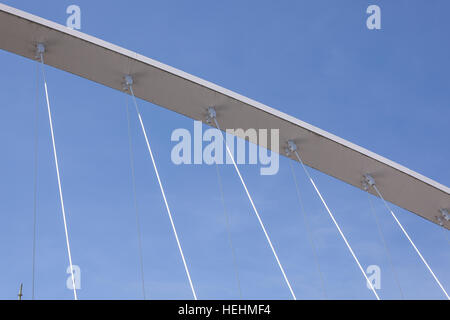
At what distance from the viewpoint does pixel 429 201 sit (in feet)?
47.2

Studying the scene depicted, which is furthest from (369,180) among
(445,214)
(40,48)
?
(40,48)

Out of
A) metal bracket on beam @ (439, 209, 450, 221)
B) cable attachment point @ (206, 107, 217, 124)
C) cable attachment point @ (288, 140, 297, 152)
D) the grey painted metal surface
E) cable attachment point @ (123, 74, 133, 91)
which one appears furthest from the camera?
metal bracket on beam @ (439, 209, 450, 221)

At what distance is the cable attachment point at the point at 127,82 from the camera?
11.9 metres

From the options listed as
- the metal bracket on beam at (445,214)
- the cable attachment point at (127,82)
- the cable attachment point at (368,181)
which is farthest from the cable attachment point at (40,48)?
the metal bracket on beam at (445,214)

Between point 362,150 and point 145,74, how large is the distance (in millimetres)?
5014

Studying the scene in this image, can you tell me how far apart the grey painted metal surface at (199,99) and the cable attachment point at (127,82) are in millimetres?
71

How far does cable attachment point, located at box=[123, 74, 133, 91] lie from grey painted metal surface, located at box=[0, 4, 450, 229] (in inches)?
2.8

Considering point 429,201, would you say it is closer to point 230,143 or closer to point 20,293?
point 230,143

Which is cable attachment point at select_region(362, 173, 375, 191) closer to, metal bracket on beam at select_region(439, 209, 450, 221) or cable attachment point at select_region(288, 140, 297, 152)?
cable attachment point at select_region(288, 140, 297, 152)

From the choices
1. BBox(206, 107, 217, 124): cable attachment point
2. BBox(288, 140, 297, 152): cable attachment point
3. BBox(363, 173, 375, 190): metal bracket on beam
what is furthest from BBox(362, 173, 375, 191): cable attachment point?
BBox(206, 107, 217, 124): cable attachment point

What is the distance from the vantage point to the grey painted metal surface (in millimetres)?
11180

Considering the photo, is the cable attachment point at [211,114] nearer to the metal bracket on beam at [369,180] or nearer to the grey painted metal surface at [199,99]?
the grey painted metal surface at [199,99]
